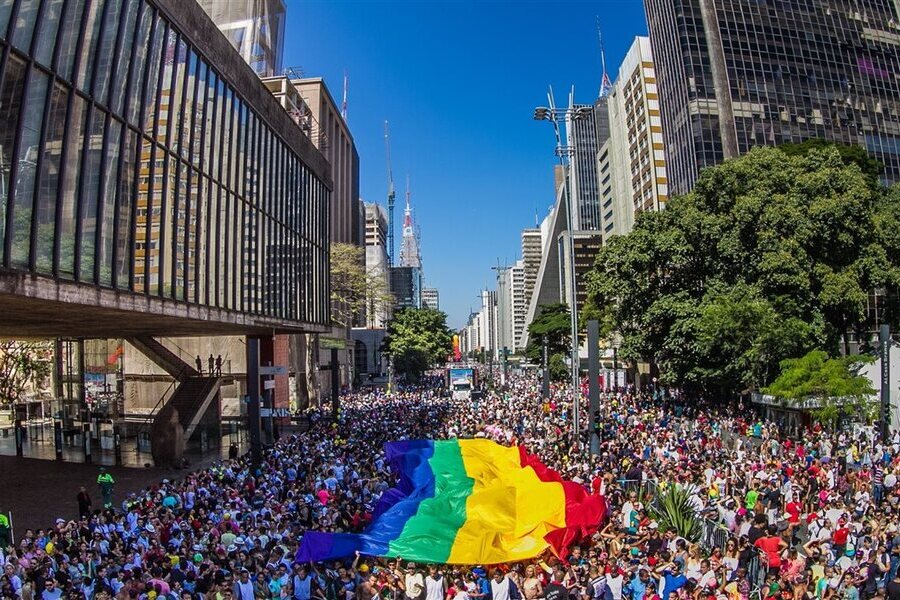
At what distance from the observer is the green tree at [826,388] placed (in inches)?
1089

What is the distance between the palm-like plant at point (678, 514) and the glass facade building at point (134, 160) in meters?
15.7

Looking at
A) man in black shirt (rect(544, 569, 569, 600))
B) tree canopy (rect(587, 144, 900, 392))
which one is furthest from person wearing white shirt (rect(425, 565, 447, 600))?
tree canopy (rect(587, 144, 900, 392))

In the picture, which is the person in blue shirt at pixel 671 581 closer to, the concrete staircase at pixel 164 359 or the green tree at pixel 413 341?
the concrete staircase at pixel 164 359

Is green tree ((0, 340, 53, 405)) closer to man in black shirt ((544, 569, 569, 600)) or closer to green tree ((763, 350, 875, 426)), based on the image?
green tree ((763, 350, 875, 426))

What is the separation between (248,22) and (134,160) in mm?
44493

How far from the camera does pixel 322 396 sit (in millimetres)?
67812

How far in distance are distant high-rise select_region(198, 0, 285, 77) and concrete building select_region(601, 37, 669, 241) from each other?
128ft

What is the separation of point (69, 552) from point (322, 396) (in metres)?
53.5

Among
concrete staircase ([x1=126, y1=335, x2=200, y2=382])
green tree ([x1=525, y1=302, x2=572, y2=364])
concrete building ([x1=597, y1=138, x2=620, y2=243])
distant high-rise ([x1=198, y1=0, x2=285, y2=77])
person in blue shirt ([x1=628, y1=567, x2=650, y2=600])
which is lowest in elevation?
person in blue shirt ([x1=628, y1=567, x2=650, y2=600])

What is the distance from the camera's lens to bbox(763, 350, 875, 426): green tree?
27656mm

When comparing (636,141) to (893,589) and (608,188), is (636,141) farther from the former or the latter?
(893,589)

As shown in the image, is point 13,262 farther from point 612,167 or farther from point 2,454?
point 612,167

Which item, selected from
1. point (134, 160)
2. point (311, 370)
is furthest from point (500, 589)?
point (311, 370)

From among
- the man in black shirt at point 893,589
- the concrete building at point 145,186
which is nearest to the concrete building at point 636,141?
the concrete building at point 145,186
